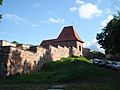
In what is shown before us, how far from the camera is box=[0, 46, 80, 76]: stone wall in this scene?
35.7m

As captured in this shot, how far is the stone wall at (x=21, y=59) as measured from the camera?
35656mm

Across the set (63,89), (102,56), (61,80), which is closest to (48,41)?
(102,56)

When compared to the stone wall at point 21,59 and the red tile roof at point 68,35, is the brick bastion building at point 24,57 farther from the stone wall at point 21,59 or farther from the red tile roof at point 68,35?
the red tile roof at point 68,35

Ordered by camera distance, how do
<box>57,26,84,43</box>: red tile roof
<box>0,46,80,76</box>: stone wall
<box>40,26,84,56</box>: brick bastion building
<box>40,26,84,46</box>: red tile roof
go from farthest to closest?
<box>57,26,84,43</box>: red tile roof, <box>40,26,84,46</box>: red tile roof, <box>40,26,84,56</box>: brick bastion building, <box>0,46,80,76</box>: stone wall

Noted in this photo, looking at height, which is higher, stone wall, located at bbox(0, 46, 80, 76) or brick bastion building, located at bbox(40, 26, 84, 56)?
brick bastion building, located at bbox(40, 26, 84, 56)

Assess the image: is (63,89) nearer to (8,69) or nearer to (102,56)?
(8,69)

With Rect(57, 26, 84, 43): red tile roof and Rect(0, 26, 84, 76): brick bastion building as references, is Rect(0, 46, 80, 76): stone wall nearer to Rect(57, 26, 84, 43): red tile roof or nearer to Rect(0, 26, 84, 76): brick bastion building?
Rect(0, 26, 84, 76): brick bastion building

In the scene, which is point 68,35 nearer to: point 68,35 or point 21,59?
point 68,35

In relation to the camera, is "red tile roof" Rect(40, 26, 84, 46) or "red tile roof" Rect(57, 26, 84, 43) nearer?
"red tile roof" Rect(40, 26, 84, 46)

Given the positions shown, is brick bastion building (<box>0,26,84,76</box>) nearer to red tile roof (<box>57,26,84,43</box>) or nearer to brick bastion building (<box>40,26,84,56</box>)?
brick bastion building (<box>40,26,84,56</box>)

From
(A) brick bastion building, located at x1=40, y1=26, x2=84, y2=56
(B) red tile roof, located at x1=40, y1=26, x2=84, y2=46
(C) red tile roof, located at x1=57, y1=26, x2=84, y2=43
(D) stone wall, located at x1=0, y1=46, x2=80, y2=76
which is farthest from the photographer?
(C) red tile roof, located at x1=57, y1=26, x2=84, y2=43

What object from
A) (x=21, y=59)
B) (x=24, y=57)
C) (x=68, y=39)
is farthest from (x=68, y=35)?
(x=21, y=59)

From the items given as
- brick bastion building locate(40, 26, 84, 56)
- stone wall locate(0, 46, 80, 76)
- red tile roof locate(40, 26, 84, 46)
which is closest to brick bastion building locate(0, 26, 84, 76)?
stone wall locate(0, 46, 80, 76)

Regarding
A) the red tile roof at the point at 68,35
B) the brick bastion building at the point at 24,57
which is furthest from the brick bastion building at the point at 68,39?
Result: the brick bastion building at the point at 24,57
